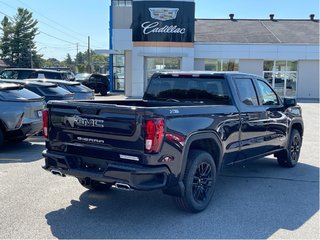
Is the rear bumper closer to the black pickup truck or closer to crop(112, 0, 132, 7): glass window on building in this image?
the black pickup truck

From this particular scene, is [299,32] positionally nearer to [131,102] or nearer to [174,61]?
[174,61]

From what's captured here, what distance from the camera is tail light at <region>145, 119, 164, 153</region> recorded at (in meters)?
4.13

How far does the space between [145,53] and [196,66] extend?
413 cm

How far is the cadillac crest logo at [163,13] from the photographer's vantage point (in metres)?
26.2

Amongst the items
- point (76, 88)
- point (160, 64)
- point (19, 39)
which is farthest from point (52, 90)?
point (19, 39)

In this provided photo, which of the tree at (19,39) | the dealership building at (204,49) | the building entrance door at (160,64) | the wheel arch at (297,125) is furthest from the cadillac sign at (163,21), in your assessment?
the tree at (19,39)

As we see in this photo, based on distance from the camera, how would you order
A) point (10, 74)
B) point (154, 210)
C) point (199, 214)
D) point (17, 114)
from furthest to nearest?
point (10, 74) → point (17, 114) → point (154, 210) → point (199, 214)

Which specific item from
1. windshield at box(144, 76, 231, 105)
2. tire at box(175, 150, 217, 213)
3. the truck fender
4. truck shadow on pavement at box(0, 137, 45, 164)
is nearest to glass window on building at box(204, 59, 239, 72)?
truck shadow on pavement at box(0, 137, 45, 164)

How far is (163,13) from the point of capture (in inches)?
1030

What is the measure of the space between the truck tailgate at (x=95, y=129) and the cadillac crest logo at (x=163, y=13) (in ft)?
73.5

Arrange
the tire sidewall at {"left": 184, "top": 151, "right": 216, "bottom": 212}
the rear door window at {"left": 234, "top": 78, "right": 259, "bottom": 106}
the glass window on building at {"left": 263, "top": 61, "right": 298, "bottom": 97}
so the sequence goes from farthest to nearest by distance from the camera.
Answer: the glass window on building at {"left": 263, "top": 61, "right": 298, "bottom": 97}, the rear door window at {"left": 234, "top": 78, "right": 259, "bottom": 106}, the tire sidewall at {"left": 184, "top": 151, "right": 216, "bottom": 212}

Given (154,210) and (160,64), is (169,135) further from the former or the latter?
(160,64)

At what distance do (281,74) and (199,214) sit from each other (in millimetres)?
25875

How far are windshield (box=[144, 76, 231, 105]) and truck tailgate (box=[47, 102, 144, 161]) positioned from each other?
6.57 ft
